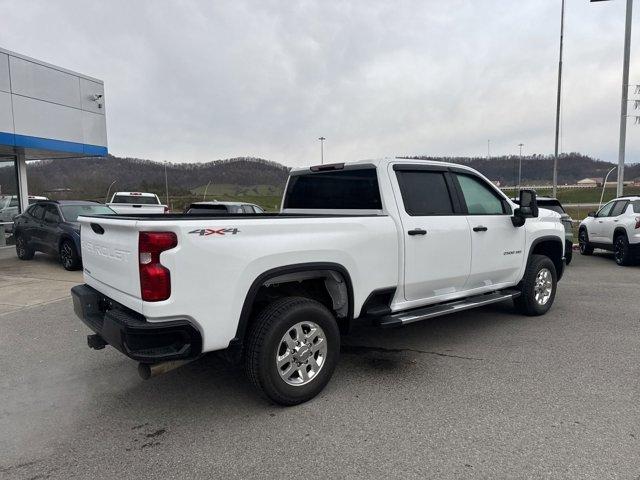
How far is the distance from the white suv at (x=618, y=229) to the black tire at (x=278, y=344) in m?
9.64

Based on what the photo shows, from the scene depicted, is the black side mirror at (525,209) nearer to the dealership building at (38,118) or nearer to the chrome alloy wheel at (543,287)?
the chrome alloy wheel at (543,287)

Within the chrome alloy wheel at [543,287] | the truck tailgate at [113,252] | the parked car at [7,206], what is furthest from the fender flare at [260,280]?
the parked car at [7,206]

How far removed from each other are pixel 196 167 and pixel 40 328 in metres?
53.9

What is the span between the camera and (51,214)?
36.3 ft

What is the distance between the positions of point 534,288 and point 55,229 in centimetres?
1016

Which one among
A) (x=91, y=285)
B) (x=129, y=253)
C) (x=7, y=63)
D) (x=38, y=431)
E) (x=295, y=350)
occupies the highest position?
(x=7, y=63)

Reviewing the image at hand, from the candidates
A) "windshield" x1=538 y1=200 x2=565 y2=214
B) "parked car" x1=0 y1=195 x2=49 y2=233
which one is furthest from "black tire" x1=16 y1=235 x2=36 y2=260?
"windshield" x1=538 y1=200 x2=565 y2=214

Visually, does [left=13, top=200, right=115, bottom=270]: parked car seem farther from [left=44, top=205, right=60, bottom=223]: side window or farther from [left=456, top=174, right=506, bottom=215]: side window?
[left=456, top=174, right=506, bottom=215]: side window

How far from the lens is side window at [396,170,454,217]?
4551mm

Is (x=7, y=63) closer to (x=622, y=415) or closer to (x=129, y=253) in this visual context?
(x=129, y=253)

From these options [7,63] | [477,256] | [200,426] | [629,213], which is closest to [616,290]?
[629,213]

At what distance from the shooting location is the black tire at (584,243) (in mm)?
12702

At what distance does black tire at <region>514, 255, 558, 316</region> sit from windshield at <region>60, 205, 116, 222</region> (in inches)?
341

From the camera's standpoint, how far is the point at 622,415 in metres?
3.40
